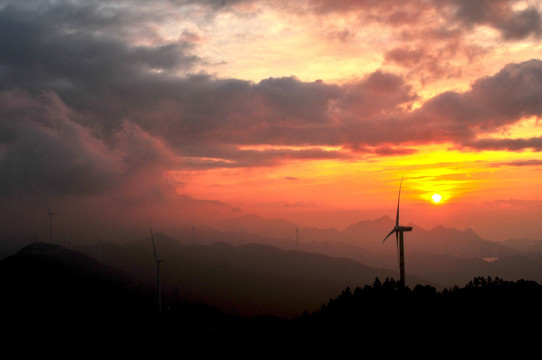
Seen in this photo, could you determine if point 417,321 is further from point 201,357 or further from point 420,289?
point 201,357

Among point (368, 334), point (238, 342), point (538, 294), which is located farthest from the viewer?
point (238, 342)

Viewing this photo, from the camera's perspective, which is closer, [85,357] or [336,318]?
[336,318]

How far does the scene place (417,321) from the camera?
90.9 meters

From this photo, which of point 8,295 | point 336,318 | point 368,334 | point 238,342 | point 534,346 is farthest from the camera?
point 8,295

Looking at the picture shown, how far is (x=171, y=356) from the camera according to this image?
113250 mm

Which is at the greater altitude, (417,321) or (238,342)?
(417,321)

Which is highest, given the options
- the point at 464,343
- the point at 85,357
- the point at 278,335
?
the point at 464,343

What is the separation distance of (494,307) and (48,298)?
186m

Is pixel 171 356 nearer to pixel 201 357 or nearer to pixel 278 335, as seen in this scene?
pixel 201 357

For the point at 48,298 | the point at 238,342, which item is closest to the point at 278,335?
the point at 238,342

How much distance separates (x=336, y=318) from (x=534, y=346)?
4484 centimetres

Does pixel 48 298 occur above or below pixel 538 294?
below

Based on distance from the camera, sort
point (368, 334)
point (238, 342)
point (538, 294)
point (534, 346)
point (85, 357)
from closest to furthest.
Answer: point (534, 346), point (368, 334), point (538, 294), point (238, 342), point (85, 357)

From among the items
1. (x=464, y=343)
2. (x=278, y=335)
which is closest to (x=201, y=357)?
(x=278, y=335)
